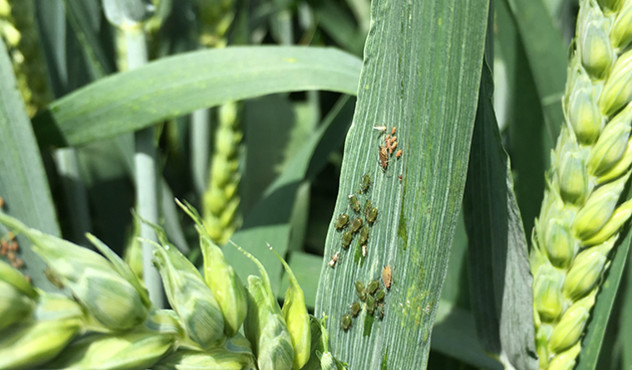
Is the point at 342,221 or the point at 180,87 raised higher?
the point at 180,87

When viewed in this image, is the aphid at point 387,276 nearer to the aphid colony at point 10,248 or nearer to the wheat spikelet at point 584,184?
the wheat spikelet at point 584,184

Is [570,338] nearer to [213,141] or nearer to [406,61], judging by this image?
[406,61]

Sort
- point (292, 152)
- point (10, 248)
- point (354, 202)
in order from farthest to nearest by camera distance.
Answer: point (292, 152)
point (10, 248)
point (354, 202)

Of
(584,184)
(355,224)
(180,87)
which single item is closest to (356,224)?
(355,224)

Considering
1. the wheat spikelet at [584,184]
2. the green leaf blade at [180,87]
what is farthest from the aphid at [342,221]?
the green leaf blade at [180,87]

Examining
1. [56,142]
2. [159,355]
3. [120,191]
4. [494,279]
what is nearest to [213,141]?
[120,191]

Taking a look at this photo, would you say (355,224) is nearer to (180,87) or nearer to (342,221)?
(342,221)

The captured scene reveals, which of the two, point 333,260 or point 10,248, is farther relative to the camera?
point 10,248

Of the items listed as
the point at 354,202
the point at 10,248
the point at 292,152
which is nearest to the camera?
the point at 354,202
